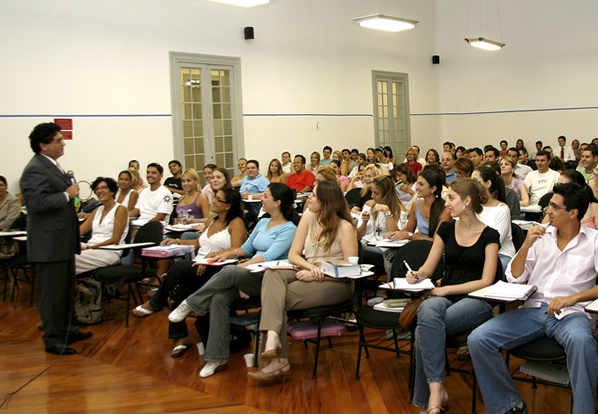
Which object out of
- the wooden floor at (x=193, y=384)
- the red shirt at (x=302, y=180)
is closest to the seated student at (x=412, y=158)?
the red shirt at (x=302, y=180)

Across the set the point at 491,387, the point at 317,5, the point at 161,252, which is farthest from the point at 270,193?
the point at 317,5

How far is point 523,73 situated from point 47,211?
13.7 meters

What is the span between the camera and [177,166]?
912 cm

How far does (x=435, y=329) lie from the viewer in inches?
110

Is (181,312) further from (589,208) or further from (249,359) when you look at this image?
(589,208)

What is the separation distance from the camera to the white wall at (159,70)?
28.5ft

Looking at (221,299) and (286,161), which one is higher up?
(286,161)

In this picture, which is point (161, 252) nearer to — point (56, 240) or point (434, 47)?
point (56, 240)

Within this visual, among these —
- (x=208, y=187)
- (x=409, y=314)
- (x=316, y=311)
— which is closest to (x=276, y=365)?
(x=316, y=311)

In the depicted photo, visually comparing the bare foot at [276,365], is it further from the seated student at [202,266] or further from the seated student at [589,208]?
the seated student at [589,208]

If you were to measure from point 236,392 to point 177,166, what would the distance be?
635cm

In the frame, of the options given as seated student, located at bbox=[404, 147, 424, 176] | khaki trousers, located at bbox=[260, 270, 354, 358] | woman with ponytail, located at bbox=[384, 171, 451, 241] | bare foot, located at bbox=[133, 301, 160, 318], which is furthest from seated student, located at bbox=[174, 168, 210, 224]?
seated student, located at bbox=[404, 147, 424, 176]

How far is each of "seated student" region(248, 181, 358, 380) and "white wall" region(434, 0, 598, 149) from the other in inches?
484

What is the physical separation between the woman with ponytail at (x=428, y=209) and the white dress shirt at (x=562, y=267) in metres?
1.35
